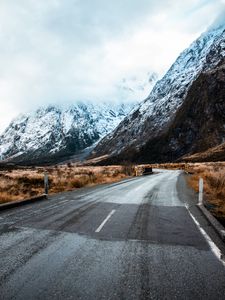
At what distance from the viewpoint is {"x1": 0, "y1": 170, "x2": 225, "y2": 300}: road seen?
5.11 m

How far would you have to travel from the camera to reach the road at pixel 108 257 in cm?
511

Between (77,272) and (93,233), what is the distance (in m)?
2.98

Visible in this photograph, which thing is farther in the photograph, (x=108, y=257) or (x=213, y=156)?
(x=213, y=156)

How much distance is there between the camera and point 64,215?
11500mm

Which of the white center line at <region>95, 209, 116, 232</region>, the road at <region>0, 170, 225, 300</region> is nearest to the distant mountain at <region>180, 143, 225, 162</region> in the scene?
the white center line at <region>95, 209, 116, 232</region>

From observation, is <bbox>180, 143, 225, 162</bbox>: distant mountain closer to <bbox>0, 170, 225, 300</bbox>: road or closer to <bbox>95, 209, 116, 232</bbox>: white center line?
<bbox>95, 209, 116, 232</bbox>: white center line

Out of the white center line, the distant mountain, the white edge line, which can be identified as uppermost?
the distant mountain

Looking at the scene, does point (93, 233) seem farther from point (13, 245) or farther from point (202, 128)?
point (202, 128)

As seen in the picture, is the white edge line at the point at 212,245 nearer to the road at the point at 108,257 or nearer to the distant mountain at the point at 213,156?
the road at the point at 108,257

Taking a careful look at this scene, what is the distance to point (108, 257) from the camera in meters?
6.74

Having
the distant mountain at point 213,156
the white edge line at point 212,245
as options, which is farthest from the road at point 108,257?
the distant mountain at point 213,156

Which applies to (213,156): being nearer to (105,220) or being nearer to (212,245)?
(105,220)

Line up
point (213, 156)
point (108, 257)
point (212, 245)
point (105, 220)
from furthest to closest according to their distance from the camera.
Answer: point (213, 156)
point (105, 220)
point (212, 245)
point (108, 257)

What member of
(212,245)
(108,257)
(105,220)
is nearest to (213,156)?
(105,220)
